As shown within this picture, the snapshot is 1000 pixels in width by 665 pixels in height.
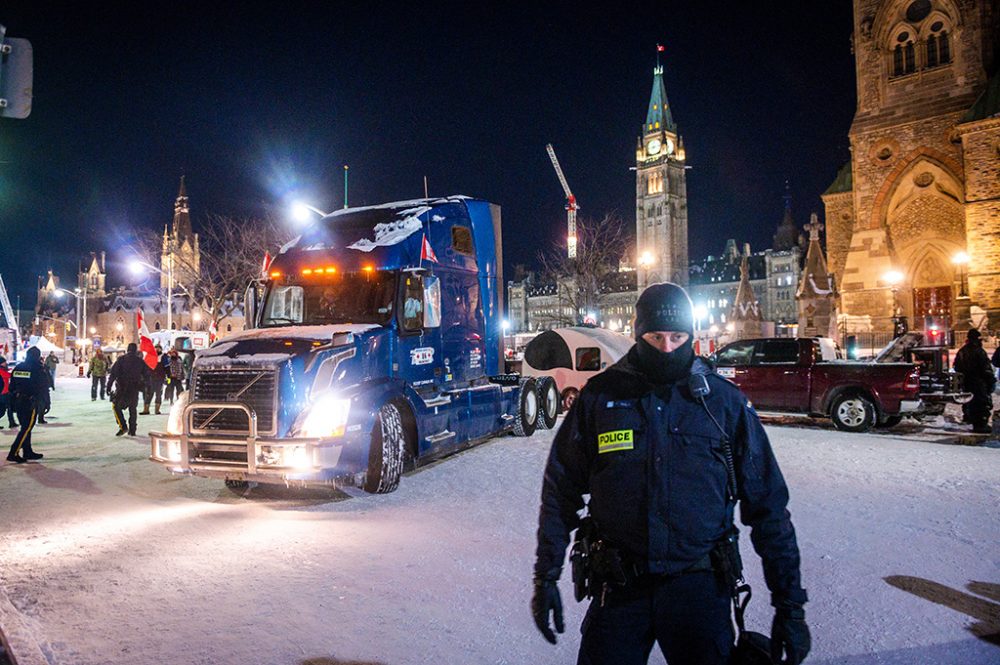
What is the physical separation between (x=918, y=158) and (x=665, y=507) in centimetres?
3240

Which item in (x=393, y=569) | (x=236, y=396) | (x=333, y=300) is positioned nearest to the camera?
(x=393, y=569)

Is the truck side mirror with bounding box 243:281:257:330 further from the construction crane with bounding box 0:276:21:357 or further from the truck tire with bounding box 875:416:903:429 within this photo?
the construction crane with bounding box 0:276:21:357

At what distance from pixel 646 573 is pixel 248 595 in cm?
373

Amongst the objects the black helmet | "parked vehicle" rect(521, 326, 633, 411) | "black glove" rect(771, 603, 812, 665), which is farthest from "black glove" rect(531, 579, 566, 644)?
"parked vehicle" rect(521, 326, 633, 411)

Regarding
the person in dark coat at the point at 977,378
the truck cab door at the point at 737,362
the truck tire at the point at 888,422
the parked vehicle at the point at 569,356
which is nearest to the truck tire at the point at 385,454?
the truck cab door at the point at 737,362

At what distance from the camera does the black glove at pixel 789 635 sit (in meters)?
2.52

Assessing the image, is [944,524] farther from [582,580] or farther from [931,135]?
[931,135]

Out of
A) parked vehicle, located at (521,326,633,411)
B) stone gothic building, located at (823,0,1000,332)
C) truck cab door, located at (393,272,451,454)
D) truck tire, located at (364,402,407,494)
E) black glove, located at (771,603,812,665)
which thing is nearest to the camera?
black glove, located at (771,603,812,665)

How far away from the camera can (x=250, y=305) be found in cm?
974

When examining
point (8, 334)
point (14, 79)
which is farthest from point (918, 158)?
point (8, 334)

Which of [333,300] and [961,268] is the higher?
[961,268]

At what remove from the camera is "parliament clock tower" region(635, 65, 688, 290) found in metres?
131

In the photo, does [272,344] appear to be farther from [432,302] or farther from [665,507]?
[665,507]

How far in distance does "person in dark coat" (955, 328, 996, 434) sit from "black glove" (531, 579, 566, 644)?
1356cm
